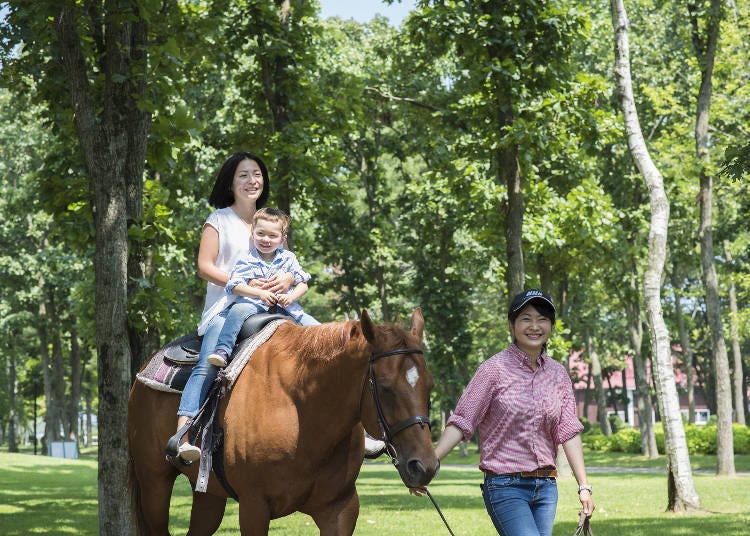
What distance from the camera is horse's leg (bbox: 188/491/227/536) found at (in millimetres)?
7273

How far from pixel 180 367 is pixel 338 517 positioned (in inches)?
71.7

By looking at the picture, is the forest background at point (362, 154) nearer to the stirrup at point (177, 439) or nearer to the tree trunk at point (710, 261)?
the tree trunk at point (710, 261)

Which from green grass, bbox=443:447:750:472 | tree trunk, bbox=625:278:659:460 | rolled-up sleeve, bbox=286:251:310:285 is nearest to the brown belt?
rolled-up sleeve, bbox=286:251:310:285

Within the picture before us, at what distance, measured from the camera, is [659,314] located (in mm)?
16422

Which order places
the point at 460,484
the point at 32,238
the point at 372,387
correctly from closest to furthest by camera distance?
the point at 372,387 < the point at 460,484 < the point at 32,238

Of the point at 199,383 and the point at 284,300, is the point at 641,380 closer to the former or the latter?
the point at 284,300

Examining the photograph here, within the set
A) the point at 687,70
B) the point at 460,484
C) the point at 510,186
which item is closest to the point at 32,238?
the point at 460,484

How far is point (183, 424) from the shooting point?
20.5 ft

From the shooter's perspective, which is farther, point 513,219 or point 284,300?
point 513,219

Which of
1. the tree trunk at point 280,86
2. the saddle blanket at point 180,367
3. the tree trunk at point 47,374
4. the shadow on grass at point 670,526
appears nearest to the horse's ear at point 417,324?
the saddle blanket at point 180,367

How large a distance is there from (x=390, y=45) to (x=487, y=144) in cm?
1266

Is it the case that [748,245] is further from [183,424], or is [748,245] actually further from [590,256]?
[183,424]

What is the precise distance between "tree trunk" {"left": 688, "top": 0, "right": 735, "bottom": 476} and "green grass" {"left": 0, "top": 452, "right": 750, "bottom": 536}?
3.81 ft

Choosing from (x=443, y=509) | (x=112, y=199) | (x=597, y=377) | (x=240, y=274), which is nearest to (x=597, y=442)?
(x=597, y=377)
